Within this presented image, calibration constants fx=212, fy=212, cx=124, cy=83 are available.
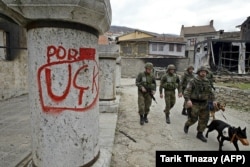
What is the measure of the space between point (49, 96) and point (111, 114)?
4.40m

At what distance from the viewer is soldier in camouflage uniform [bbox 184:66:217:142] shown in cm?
483

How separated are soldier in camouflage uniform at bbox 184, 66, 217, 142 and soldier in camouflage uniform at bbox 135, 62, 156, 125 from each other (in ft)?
4.45

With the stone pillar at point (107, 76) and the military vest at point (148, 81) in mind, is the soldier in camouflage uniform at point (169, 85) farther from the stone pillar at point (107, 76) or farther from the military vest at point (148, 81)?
the stone pillar at point (107, 76)

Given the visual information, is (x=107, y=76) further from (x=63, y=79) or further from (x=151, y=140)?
(x=63, y=79)

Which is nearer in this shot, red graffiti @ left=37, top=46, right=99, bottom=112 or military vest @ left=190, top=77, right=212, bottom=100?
red graffiti @ left=37, top=46, right=99, bottom=112

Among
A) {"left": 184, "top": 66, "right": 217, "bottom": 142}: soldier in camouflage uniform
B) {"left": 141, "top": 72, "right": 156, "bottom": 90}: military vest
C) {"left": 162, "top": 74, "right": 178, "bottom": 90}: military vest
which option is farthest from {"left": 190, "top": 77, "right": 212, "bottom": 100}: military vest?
{"left": 141, "top": 72, "right": 156, "bottom": 90}: military vest

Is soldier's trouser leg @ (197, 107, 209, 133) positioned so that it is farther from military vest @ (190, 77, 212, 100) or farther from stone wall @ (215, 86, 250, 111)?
stone wall @ (215, 86, 250, 111)

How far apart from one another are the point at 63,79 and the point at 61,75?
1.5 inches

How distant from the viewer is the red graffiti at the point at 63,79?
179 centimetres

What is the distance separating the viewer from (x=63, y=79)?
5.98ft

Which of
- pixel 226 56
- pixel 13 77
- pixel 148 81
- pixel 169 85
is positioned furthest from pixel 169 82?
pixel 226 56

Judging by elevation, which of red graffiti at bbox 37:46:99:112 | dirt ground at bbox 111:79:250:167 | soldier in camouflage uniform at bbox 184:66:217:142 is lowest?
dirt ground at bbox 111:79:250:167

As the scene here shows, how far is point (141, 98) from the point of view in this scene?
19.7 ft

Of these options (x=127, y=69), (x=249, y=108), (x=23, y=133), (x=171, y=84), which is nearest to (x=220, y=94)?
(x=249, y=108)
